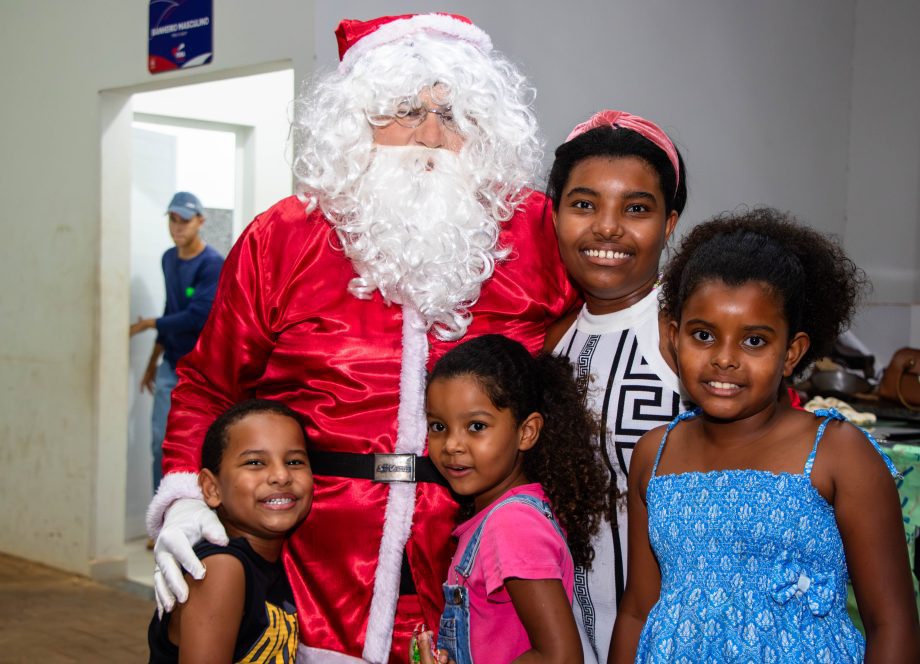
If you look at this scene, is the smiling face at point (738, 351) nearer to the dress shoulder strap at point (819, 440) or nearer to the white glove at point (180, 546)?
the dress shoulder strap at point (819, 440)

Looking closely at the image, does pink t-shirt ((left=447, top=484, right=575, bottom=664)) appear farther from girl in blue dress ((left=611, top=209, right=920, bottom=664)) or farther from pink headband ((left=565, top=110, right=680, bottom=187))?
pink headband ((left=565, top=110, right=680, bottom=187))

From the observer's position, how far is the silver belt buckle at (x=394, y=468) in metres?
2.18

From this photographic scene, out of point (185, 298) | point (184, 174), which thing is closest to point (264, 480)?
point (185, 298)

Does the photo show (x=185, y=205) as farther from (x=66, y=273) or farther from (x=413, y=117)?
(x=413, y=117)

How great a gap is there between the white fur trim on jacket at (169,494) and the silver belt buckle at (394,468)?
40cm

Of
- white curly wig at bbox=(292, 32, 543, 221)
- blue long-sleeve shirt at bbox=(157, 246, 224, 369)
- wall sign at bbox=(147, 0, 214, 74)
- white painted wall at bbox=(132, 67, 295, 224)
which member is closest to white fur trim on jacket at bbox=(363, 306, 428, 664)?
white curly wig at bbox=(292, 32, 543, 221)

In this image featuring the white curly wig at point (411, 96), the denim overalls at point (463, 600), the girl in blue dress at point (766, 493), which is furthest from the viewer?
the white curly wig at point (411, 96)

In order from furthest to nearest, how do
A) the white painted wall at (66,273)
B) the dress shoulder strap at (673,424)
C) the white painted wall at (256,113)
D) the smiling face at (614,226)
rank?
the white painted wall at (256,113) < the white painted wall at (66,273) < the smiling face at (614,226) < the dress shoulder strap at (673,424)

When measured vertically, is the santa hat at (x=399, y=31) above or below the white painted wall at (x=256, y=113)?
below

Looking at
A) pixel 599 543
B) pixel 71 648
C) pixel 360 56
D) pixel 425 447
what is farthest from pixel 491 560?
pixel 71 648

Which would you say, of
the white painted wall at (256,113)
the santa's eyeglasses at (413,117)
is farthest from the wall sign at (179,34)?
the santa's eyeglasses at (413,117)

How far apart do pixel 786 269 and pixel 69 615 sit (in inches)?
163

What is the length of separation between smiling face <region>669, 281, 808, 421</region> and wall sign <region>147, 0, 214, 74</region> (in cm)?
339

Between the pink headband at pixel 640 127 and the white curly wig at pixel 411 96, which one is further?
the white curly wig at pixel 411 96
